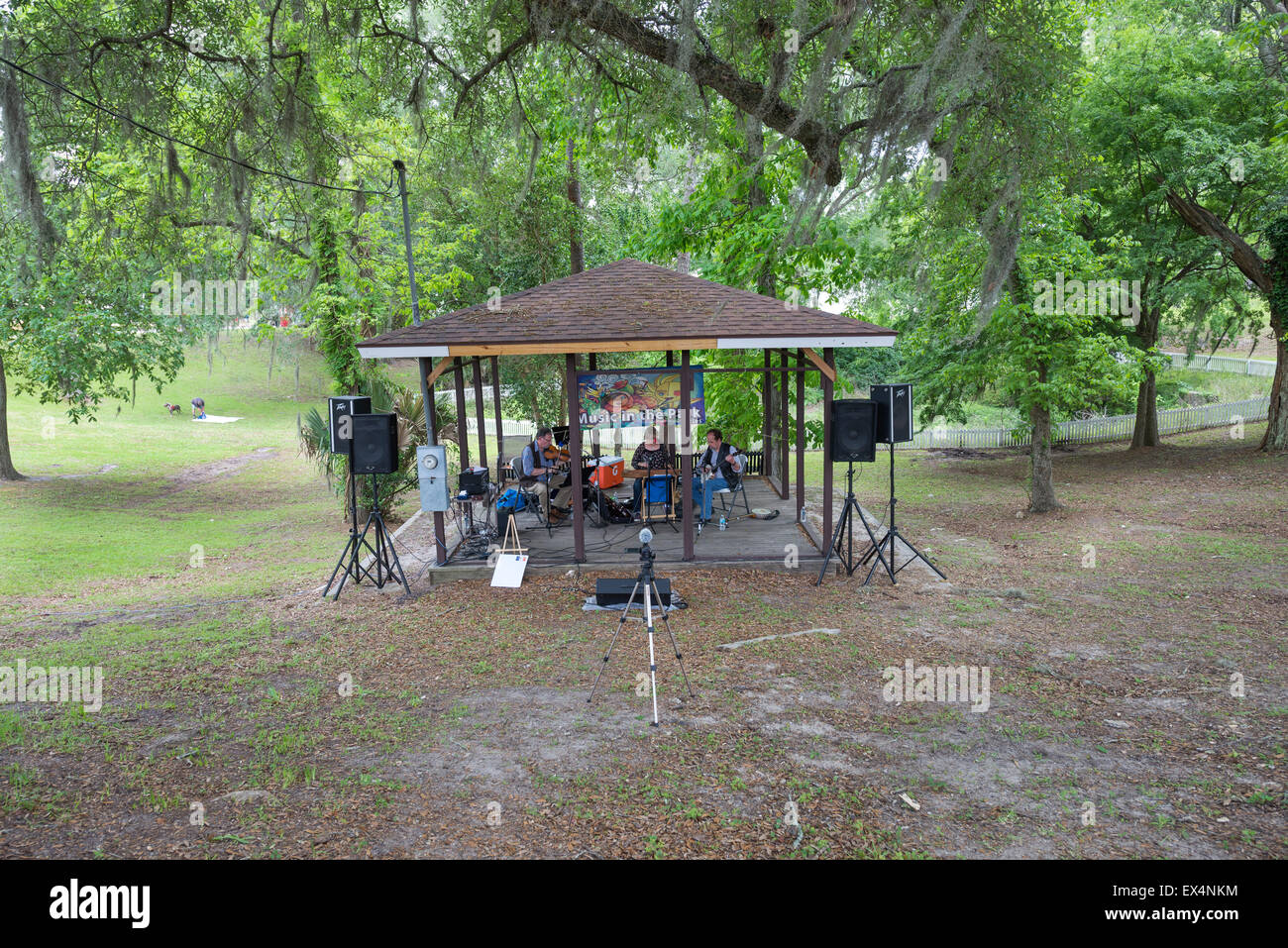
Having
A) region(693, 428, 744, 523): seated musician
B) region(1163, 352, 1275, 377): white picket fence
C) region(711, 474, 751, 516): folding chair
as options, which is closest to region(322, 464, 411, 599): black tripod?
region(693, 428, 744, 523): seated musician

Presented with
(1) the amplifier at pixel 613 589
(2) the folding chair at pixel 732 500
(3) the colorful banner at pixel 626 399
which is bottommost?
(1) the amplifier at pixel 613 589

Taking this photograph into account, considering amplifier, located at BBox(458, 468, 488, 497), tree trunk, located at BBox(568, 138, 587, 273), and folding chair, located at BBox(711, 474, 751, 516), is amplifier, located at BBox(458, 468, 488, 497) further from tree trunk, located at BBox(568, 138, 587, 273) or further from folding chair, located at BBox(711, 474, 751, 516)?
tree trunk, located at BBox(568, 138, 587, 273)

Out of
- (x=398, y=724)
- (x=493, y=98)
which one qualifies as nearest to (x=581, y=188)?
(x=493, y=98)

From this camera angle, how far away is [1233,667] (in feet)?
21.3

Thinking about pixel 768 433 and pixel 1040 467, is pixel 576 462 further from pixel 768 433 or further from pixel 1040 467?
pixel 1040 467

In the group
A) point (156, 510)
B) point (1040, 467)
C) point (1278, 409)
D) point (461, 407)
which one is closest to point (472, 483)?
point (461, 407)

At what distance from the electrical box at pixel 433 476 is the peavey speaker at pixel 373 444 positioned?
1.17ft

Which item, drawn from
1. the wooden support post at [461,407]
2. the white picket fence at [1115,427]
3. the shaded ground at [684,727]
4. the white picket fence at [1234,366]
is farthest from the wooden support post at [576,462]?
the white picket fence at [1234,366]

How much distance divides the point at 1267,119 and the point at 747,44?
13732 mm

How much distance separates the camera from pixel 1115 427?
24422 mm

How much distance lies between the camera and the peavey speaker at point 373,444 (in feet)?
29.8

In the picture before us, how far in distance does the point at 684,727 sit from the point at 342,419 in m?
5.68

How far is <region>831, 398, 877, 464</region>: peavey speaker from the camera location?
9031 millimetres

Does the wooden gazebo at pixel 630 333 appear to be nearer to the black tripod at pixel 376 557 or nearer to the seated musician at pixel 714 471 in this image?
the black tripod at pixel 376 557
